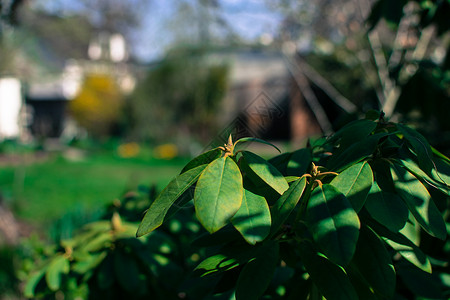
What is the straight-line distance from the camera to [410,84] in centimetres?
247

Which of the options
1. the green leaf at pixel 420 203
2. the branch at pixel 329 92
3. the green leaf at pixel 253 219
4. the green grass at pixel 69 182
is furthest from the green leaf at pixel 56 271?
the branch at pixel 329 92

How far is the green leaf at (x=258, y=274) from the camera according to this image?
A: 94 centimetres

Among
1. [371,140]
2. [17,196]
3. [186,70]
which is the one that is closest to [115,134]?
[186,70]

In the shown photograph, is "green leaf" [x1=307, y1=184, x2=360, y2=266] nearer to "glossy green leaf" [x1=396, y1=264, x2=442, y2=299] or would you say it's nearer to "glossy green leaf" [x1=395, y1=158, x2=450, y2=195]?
"glossy green leaf" [x1=395, y1=158, x2=450, y2=195]

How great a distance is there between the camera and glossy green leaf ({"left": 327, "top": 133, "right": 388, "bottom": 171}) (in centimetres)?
94

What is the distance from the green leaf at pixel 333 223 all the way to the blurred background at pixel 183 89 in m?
0.32

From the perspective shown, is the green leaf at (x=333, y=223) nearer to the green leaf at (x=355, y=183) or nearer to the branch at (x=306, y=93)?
the green leaf at (x=355, y=183)

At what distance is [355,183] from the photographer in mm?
893

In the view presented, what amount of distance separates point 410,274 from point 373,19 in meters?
1.52

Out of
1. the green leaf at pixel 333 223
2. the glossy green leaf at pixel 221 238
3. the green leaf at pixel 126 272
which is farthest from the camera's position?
the green leaf at pixel 126 272

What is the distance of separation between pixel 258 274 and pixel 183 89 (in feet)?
46.2

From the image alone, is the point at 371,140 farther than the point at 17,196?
No

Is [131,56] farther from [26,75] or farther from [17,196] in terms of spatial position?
[17,196]

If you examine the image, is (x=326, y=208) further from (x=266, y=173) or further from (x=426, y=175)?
(x=426, y=175)
